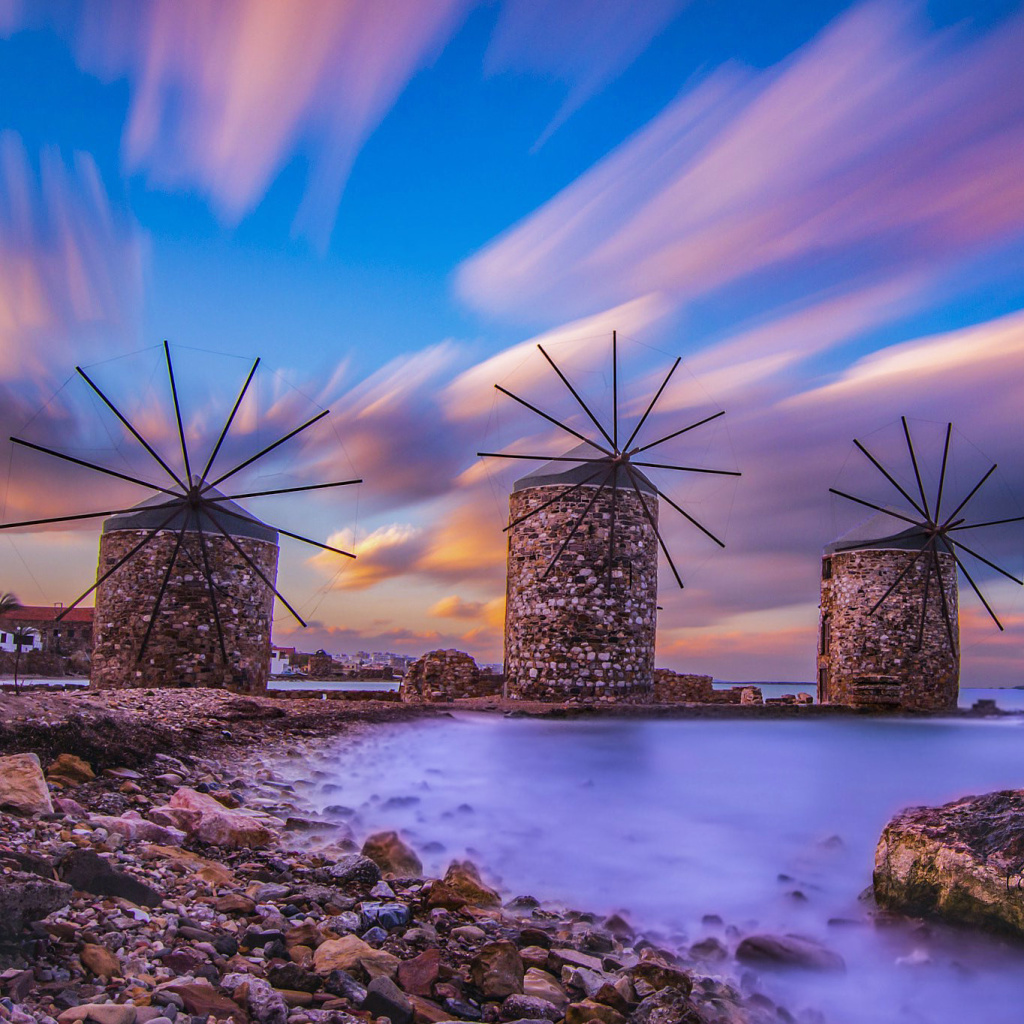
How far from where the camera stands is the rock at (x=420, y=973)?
2.90 meters

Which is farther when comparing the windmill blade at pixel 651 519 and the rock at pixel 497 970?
the windmill blade at pixel 651 519

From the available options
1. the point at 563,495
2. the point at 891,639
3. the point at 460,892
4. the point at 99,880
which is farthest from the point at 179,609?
the point at 891,639

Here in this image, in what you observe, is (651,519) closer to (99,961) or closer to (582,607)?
(582,607)

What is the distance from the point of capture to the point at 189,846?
13.9 ft

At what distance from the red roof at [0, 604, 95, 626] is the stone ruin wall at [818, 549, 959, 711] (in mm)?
36798

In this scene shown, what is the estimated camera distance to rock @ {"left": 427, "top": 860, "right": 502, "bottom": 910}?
389 centimetres

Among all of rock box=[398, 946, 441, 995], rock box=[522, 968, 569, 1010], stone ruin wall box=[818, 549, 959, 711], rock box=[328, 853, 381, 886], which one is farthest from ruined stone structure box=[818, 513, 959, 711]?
rock box=[398, 946, 441, 995]

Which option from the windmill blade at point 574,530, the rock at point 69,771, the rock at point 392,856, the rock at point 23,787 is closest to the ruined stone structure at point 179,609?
the windmill blade at point 574,530

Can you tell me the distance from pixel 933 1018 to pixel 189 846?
3.57 metres

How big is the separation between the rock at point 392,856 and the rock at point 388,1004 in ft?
5.55

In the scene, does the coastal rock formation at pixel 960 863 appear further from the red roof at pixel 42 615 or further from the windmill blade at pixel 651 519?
the red roof at pixel 42 615

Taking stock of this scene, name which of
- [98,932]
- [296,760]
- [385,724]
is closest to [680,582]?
[385,724]

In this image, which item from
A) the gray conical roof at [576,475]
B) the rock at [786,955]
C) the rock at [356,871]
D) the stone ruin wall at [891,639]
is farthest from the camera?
the stone ruin wall at [891,639]

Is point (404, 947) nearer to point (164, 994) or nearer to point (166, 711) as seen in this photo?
point (164, 994)
